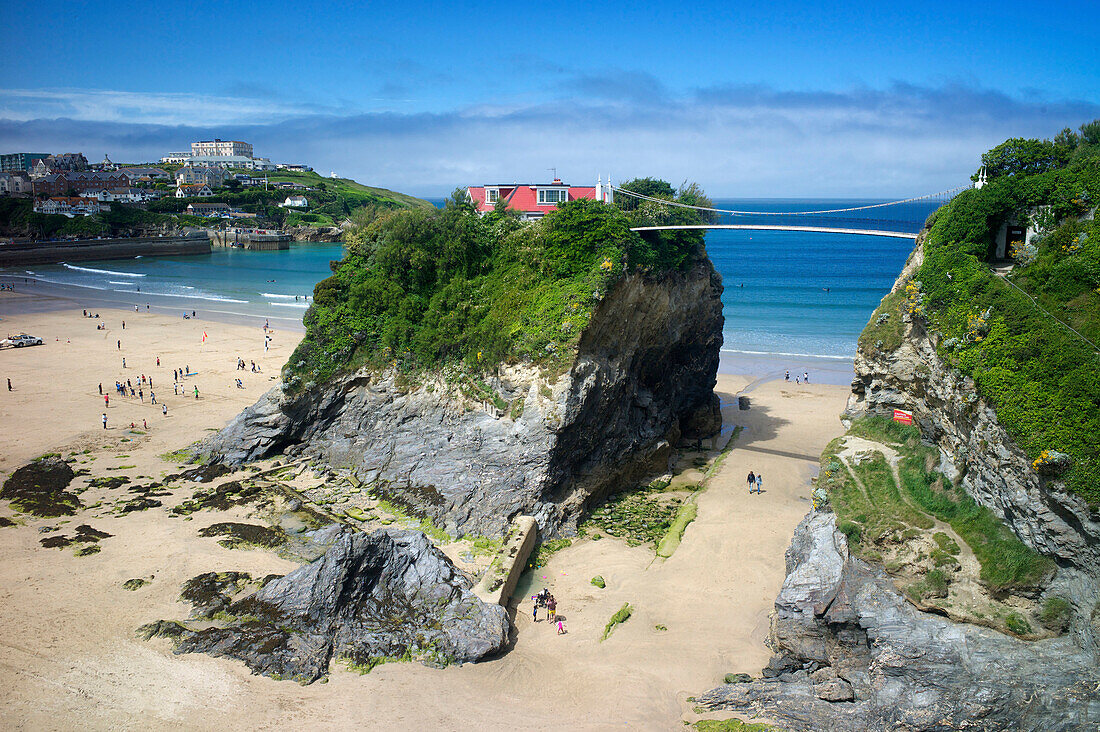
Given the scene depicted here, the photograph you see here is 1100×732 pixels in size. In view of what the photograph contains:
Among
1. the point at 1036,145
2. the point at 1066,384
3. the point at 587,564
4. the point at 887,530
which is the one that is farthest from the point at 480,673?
the point at 1036,145

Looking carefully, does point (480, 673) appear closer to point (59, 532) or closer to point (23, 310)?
point (59, 532)

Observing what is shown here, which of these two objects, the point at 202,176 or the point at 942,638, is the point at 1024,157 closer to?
the point at 942,638

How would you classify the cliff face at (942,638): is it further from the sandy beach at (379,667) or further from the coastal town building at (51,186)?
the coastal town building at (51,186)

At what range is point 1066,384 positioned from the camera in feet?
46.1

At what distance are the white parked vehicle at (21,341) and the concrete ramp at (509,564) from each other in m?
42.1

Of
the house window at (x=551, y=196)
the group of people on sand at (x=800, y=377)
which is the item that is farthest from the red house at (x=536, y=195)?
the group of people on sand at (x=800, y=377)

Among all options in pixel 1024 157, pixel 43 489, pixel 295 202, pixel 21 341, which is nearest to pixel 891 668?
→ pixel 1024 157

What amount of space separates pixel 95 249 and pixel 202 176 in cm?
6456

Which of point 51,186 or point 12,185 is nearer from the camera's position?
point 51,186

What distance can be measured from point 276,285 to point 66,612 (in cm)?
6608

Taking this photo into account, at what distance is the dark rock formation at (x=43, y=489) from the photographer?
23391mm

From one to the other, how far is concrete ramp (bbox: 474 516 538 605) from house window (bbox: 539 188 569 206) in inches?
748

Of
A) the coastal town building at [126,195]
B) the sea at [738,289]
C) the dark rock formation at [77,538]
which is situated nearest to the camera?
the dark rock formation at [77,538]

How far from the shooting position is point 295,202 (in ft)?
458
